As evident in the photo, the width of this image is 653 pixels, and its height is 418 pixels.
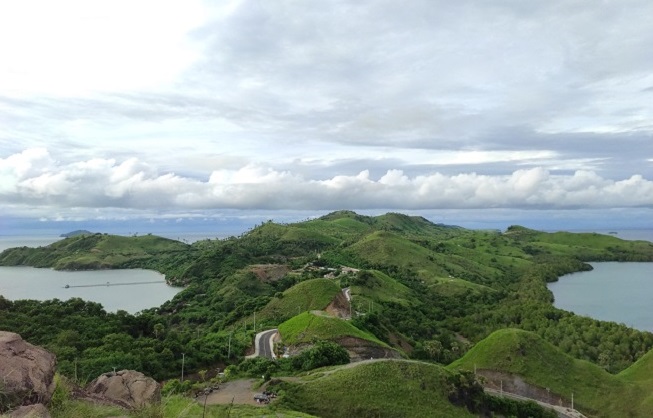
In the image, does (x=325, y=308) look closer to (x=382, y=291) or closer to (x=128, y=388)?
(x=382, y=291)

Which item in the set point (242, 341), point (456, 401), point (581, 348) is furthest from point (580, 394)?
point (242, 341)

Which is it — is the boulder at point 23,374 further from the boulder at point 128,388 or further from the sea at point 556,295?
the sea at point 556,295

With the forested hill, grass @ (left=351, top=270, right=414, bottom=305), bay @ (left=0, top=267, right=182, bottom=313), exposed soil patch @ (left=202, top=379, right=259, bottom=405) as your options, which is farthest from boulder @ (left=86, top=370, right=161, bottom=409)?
bay @ (left=0, top=267, right=182, bottom=313)

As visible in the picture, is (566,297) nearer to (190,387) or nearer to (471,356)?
(471,356)

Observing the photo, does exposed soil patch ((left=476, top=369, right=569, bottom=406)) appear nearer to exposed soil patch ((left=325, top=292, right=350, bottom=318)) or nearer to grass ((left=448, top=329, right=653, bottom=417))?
grass ((left=448, top=329, right=653, bottom=417))

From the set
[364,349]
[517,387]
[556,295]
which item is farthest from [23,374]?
[556,295]

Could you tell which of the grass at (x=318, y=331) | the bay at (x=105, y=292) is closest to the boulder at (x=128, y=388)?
the grass at (x=318, y=331)
